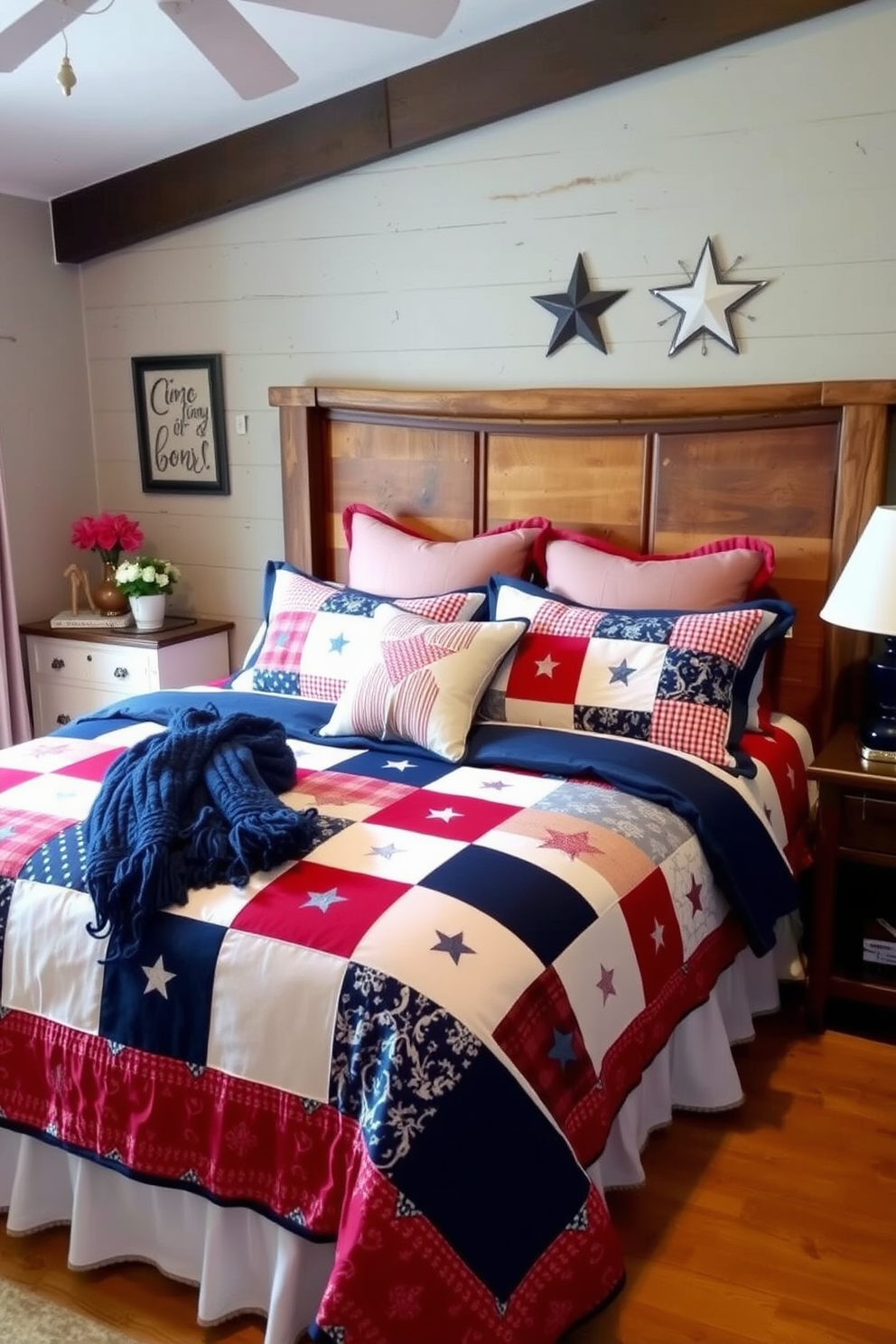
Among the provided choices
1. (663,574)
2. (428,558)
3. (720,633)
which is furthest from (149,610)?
(720,633)

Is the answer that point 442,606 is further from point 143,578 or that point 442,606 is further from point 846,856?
point 143,578

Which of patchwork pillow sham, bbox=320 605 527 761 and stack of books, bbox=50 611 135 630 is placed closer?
patchwork pillow sham, bbox=320 605 527 761

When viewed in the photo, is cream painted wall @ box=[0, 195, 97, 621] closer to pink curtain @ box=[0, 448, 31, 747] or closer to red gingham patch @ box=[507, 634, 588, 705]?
pink curtain @ box=[0, 448, 31, 747]

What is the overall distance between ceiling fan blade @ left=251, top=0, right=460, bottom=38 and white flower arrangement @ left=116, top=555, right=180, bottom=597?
2.05 meters

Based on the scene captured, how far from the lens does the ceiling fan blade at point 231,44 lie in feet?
6.06

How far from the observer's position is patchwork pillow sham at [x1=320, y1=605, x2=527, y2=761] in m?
2.47

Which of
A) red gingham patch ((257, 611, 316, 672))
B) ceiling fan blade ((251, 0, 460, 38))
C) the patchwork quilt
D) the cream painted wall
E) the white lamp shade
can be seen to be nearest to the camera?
the patchwork quilt

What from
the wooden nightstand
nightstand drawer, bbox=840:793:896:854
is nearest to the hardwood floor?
the wooden nightstand

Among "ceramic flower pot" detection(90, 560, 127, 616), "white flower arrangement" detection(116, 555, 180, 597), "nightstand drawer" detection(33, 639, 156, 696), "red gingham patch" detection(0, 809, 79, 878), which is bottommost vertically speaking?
"nightstand drawer" detection(33, 639, 156, 696)

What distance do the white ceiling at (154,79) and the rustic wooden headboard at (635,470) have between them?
2.75ft

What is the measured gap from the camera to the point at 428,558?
3.11m

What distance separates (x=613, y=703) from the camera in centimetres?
253

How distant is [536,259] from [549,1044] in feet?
7.38

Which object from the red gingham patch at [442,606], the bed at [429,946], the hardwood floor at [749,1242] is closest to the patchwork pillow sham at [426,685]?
the bed at [429,946]
